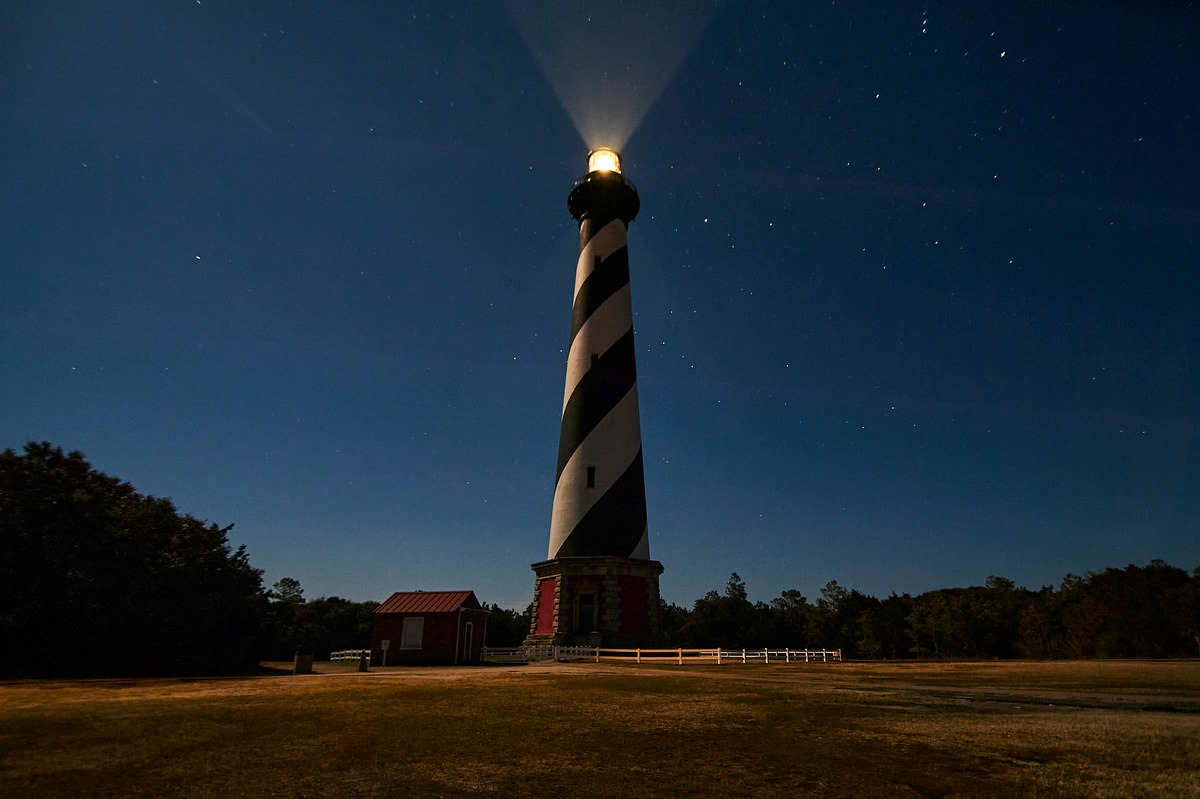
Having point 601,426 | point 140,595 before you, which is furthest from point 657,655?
point 140,595

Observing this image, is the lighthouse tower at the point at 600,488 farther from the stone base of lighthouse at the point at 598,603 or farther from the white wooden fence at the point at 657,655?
the white wooden fence at the point at 657,655

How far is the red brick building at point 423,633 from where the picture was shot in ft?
82.3

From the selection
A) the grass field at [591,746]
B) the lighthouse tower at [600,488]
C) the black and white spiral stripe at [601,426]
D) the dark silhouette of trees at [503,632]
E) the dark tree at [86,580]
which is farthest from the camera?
the dark silhouette of trees at [503,632]

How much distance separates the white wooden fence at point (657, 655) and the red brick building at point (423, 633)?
3.23m

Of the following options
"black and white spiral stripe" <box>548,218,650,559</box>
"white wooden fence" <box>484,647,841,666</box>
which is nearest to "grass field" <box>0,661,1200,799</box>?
"white wooden fence" <box>484,647,841,666</box>

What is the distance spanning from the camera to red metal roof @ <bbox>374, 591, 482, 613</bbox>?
84.0ft

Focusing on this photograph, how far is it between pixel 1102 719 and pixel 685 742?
509cm

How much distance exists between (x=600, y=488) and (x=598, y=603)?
5658 millimetres

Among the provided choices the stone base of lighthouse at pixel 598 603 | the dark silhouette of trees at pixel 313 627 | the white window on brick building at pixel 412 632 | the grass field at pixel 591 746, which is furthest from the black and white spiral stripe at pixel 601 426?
the grass field at pixel 591 746

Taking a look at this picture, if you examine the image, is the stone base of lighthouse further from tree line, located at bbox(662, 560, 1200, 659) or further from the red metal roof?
tree line, located at bbox(662, 560, 1200, 659)

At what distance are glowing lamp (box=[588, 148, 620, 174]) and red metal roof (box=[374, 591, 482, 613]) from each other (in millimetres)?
27464

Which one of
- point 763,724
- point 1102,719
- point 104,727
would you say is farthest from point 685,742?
point 104,727

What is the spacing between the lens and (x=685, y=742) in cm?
595

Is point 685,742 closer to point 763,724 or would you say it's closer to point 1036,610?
point 763,724
